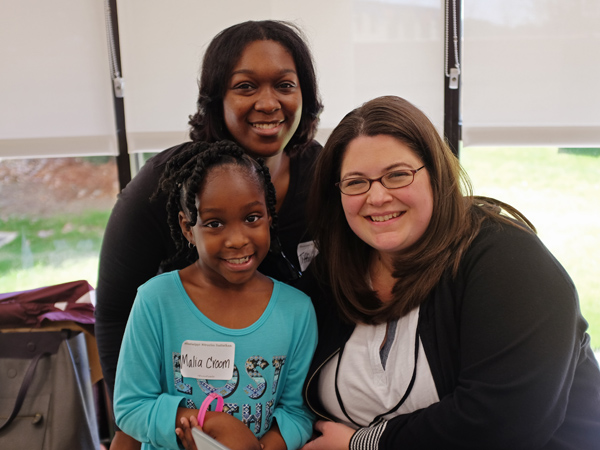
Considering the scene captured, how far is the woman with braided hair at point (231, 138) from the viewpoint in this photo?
72.4 inches

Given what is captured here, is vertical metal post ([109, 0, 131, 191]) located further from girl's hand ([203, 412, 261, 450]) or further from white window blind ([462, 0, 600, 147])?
girl's hand ([203, 412, 261, 450])

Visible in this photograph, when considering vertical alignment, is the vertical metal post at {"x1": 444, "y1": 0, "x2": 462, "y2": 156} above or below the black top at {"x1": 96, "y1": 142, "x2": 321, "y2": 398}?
above

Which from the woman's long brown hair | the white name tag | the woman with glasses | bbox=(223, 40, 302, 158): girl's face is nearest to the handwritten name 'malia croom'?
the woman with glasses

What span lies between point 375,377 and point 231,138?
891 millimetres

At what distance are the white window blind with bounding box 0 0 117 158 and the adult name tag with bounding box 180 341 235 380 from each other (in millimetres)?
1913

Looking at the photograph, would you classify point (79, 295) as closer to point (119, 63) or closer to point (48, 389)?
point (48, 389)

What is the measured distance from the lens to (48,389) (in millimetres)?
2418

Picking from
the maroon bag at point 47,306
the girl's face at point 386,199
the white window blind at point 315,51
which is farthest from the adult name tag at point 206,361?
the white window blind at point 315,51

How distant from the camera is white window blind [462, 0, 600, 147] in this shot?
9.20 ft

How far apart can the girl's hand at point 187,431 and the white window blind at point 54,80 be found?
205 centimetres

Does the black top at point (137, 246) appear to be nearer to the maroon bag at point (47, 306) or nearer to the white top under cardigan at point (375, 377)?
Answer: the white top under cardigan at point (375, 377)

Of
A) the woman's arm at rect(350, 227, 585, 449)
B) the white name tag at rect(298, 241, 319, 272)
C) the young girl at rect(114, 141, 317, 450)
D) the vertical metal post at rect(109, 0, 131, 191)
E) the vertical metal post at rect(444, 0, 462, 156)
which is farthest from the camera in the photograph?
the vertical metal post at rect(109, 0, 131, 191)

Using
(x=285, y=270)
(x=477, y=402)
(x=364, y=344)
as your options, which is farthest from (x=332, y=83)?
(x=477, y=402)

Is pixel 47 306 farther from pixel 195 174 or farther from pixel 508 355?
pixel 508 355
